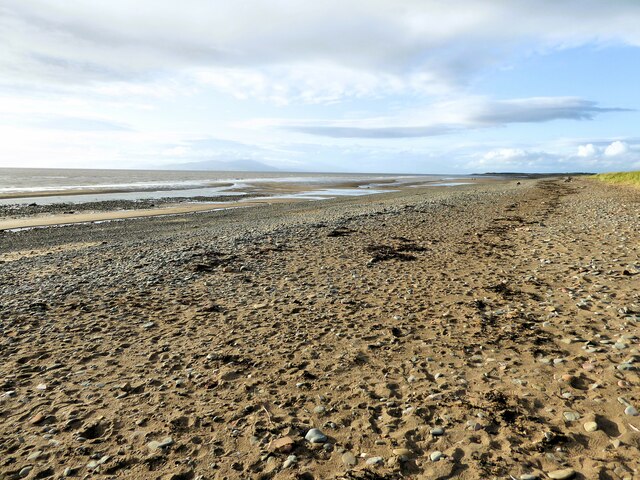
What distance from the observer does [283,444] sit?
16.5 ft

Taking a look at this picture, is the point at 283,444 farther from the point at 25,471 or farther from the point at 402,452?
the point at 25,471

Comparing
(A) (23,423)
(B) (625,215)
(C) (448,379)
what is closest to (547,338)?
(C) (448,379)

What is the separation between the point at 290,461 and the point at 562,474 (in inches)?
116

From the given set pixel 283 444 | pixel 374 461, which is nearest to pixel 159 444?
pixel 283 444

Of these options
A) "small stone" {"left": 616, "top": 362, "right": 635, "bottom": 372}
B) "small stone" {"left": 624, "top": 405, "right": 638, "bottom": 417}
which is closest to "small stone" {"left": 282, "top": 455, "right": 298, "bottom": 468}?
"small stone" {"left": 624, "top": 405, "right": 638, "bottom": 417}

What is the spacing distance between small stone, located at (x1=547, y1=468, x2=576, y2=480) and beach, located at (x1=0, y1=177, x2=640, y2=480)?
5 cm

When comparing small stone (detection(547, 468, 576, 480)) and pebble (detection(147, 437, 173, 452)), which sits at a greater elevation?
small stone (detection(547, 468, 576, 480))

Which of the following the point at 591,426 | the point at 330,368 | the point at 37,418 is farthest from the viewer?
the point at 330,368

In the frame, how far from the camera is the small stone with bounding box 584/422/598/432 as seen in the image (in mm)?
4895

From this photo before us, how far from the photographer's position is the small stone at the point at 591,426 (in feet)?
16.1

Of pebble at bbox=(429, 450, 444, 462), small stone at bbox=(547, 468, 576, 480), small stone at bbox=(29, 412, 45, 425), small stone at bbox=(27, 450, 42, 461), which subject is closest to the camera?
small stone at bbox=(547, 468, 576, 480)

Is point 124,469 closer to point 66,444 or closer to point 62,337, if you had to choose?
point 66,444

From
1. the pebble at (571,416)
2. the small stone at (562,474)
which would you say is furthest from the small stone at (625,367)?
the small stone at (562,474)

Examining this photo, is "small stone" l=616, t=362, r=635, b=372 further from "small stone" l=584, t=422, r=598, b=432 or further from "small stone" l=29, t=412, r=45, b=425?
"small stone" l=29, t=412, r=45, b=425
